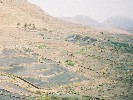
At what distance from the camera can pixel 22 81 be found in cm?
2225

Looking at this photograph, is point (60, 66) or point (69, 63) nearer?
point (60, 66)

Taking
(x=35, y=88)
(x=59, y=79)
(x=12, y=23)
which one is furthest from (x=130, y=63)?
(x=12, y=23)

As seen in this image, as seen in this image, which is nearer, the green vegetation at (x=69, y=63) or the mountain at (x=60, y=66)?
the mountain at (x=60, y=66)

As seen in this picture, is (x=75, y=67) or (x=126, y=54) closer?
(x=75, y=67)

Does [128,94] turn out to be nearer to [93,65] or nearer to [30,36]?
[93,65]

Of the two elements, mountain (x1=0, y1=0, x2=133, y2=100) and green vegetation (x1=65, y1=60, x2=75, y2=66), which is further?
green vegetation (x1=65, y1=60, x2=75, y2=66)

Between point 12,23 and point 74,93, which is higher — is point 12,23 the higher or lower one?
the higher one

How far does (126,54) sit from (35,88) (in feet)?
60.7

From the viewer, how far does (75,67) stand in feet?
92.1

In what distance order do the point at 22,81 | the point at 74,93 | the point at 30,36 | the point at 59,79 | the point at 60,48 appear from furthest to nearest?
the point at 30,36
the point at 60,48
the point at 59,79
the point at 22,81
the point at 74,93

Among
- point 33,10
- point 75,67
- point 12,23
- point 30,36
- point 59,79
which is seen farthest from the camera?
point 33,10

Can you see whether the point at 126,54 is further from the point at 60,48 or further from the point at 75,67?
the point at 75,67

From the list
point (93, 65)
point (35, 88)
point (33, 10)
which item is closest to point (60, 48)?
point (93, 65)

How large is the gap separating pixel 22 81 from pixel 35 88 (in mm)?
1504
